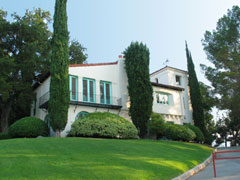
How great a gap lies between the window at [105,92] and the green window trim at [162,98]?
21.6ft

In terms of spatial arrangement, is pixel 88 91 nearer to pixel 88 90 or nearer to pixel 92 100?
pixel 88 90

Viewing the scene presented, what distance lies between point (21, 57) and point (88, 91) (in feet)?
33.6

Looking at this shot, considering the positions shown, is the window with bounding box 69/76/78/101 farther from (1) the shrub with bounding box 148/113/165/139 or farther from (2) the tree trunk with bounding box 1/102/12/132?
(2) the tree trunk with bounding box 1/102/12/132

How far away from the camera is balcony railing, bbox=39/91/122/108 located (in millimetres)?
22812

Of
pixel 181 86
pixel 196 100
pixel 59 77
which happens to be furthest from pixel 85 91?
pixel 181 86

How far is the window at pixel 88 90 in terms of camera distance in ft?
77.8

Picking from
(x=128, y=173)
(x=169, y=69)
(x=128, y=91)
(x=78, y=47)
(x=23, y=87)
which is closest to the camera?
(x=128, y=173)

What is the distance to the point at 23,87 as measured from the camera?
2795cm

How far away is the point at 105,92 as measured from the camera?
83.1 feet

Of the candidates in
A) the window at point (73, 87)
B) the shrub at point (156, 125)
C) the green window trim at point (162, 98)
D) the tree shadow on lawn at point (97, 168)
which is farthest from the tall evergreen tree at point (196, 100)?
the tree shadow on lawn at point (97, 168)

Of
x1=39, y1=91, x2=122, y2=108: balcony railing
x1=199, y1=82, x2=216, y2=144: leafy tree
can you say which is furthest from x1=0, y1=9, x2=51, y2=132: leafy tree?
x1=199, y1=82, x2=216, y2=144: leafy tree

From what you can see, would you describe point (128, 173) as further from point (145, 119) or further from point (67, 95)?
point (145, 119)

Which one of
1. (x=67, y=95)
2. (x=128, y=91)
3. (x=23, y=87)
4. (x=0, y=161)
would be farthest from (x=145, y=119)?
(x=0, y=161)

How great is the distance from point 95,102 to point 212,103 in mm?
15628
